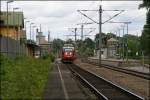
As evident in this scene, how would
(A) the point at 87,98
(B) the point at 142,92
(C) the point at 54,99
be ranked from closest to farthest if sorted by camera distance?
(C) the point at 54,99, (A) the point at 87,98, (B) the point at 142,92

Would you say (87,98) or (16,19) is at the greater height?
(16,19)

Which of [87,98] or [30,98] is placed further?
[87,98]

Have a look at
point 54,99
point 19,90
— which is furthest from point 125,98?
point 19,90

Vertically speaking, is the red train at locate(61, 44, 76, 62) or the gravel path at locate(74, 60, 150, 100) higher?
the red train at locate(61, 44, 76, 62)

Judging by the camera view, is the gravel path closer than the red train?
Yes

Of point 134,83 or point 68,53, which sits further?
point 68,53

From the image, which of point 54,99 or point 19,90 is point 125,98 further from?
point 19,90

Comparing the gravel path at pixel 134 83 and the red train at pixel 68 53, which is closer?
the gravel path at pixel 134 83

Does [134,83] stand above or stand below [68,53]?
below

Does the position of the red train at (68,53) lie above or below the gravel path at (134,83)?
above

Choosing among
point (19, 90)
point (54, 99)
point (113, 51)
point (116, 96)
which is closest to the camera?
point (19, 90)

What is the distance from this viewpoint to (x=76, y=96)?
76.6ft

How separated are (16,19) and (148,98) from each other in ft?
291

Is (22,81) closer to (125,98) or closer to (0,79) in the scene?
(0,79)
